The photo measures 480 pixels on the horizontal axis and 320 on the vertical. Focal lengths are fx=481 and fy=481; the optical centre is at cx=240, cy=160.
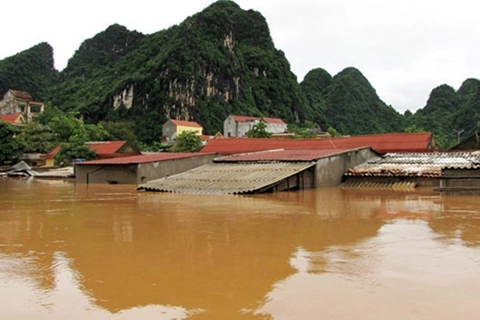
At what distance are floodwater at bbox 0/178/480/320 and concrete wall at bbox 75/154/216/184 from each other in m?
9.84

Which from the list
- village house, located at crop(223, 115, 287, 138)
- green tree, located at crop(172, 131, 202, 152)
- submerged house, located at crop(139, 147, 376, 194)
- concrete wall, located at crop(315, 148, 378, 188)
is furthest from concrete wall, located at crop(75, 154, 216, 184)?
village house, located at crop(223, 115, 287, 138)

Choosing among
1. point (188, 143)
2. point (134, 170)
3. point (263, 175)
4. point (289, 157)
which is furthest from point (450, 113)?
point (263, 175)

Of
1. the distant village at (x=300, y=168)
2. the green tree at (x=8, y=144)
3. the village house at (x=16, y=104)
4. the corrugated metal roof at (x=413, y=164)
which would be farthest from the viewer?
the village house at (x=16, y=104)

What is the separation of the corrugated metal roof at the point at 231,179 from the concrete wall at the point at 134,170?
102 inches

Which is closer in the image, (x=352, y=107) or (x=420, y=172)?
(x=420, y=172)

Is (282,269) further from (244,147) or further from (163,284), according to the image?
(244,147)

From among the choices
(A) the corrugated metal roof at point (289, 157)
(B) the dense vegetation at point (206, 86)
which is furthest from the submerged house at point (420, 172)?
(B) the dense vegetation at point (206, 86)

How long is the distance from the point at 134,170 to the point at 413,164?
Result: 472 inches

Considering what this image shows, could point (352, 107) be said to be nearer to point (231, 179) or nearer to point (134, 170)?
point (134, 170)

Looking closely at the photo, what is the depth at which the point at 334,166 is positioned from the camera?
63.2ft

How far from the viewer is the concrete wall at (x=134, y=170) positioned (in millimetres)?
21575

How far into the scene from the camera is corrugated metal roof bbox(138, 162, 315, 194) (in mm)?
15915

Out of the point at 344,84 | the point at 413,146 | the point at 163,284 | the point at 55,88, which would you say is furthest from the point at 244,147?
the point at 344,84

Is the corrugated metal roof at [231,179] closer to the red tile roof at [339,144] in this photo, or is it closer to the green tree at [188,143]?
the red tile roof at [339,144]
